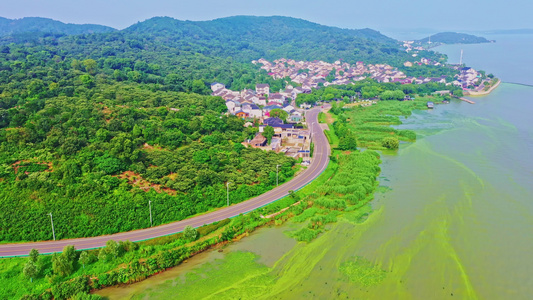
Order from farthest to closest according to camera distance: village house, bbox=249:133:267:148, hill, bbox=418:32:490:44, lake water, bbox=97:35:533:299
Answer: hill, bbox=418:32:490:44 → village house, bbox=249:133:267:148 → lake water, bbox=97:35:533:299

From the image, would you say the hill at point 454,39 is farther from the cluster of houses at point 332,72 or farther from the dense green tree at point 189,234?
the dense green tree at point 189,234

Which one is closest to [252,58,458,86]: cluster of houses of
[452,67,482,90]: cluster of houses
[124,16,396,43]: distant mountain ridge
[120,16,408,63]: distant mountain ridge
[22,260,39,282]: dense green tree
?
[452,67,482,90]: cluster of houses

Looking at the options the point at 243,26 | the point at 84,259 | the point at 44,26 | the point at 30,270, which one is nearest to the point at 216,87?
the point at 84,259

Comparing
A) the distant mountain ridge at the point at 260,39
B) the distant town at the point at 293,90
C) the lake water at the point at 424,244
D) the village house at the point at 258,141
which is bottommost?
the lake water at the point at 424,244

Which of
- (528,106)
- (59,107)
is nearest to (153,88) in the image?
(59,107)

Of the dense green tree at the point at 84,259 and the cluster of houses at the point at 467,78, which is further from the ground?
the cluster of houses at the point at 467,78

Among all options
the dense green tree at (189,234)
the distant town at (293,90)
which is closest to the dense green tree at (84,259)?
the dense green tree at (189,234)

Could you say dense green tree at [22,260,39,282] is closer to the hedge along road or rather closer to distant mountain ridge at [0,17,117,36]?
the hedge along road

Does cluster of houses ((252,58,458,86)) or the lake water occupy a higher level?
cluster of houses ((252,58,458,86))
